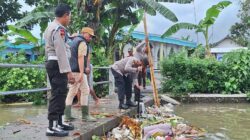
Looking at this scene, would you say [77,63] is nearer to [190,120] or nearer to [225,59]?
[190,120]

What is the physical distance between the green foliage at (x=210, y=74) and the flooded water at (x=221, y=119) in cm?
172

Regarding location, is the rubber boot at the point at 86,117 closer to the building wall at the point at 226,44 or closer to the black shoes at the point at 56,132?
the black shoes at the point at 56,132

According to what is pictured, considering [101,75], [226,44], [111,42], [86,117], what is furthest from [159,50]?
[86,117]

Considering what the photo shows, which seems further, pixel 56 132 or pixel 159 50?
pixel 159 50

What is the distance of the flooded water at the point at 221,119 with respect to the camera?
7.25 m

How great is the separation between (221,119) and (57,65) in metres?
5.56

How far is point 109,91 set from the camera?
496 inches

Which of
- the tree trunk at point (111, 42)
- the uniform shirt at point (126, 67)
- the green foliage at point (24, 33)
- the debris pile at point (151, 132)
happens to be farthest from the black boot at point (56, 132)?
the tree trunk at point (111, 42)

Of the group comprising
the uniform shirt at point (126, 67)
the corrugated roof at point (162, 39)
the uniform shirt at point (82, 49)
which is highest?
the corrugated roof at point (162, 39)

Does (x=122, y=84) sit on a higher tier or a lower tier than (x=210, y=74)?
lower

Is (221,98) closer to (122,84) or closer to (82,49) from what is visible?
(122,84)

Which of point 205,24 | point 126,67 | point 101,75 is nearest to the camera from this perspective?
point 126,67

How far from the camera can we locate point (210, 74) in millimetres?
14008

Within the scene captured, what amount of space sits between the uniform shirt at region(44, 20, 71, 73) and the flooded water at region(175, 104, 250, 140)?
3.30 m
